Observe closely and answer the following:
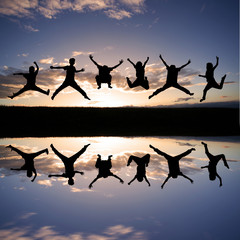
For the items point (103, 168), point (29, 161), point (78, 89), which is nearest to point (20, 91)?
point (78, 89)

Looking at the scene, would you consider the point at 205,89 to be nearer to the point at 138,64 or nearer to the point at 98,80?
the point at 138,64

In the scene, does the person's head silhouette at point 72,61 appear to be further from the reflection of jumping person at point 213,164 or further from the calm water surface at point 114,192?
the reflection of jumping person at point 213,164

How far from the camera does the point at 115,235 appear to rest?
343 cm

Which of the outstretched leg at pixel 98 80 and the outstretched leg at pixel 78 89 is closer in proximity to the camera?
the outstretched leg at pixel 98 80

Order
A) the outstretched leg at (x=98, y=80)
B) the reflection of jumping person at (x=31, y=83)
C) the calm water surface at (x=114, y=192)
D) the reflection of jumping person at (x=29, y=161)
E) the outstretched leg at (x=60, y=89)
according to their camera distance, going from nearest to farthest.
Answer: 1. the calm water surface at (x=114, y=192)
2. the reflection of jumping person at (x=29, y=161)
3. the outstretched leg at (x=98, y=80)
4. the outstretched leg at (x=60, y=89)
5. the reflection of jumping person at (x=31, y=83)

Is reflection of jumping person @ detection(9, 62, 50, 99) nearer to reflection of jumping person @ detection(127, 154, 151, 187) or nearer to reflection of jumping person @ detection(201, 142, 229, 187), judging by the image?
reflection of jumping person @ detection(127, 154, 151, 187)

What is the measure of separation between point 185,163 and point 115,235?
16.5 ft

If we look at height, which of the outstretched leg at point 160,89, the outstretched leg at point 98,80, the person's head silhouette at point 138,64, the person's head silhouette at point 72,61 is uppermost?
the person's head silhouette at point 72,61

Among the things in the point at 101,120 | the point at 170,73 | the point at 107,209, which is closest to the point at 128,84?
the point at 170,73

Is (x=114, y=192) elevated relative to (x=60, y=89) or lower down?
lower down

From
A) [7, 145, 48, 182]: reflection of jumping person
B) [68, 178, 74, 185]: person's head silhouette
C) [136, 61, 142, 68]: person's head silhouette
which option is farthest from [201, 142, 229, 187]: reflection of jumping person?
[136, 61, 142, 68]: person's head silhouette

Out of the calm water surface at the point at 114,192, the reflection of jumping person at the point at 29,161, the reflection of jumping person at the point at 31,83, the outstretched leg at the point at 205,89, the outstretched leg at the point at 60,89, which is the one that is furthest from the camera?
the outstretched leg at the point at 205,89

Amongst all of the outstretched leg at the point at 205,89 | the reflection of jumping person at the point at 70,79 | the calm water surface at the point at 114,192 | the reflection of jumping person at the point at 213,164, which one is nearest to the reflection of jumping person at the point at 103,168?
the calm water surface at the point at 114,192

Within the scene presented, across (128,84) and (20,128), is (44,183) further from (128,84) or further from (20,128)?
(20,128)
